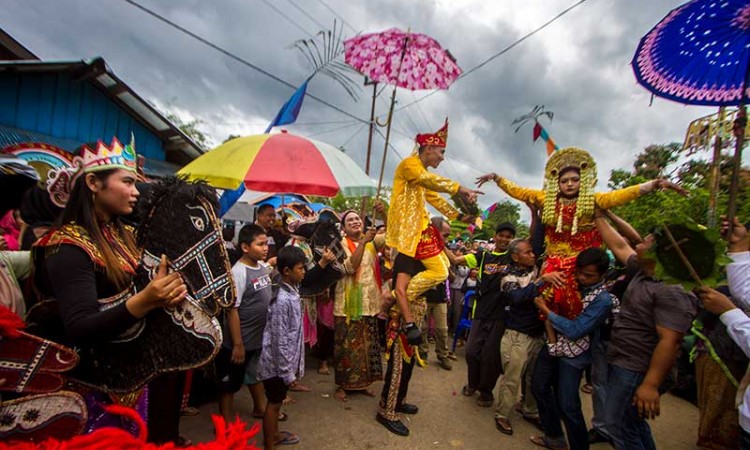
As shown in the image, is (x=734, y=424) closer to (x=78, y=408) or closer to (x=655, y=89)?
(x=655, y=89)

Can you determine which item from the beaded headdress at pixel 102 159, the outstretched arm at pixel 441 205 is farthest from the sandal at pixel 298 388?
the beaded headdress at pixel 102 159

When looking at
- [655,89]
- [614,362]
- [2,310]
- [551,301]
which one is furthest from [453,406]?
[2,310]

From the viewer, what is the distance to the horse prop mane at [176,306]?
4.29 ft

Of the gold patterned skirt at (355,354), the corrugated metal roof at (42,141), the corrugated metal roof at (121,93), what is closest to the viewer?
the gold patterned skirt at (355,354)

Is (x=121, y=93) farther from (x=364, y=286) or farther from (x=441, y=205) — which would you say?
(x=441, y=205)

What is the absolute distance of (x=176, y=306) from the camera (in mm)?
1305

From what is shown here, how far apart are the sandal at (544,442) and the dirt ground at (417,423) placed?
0.06 meters

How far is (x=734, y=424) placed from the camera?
3162 millimetres

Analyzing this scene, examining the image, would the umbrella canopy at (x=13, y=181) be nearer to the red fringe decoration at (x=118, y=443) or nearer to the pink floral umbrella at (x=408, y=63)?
the red fringe decoration at (x=118, y=443)

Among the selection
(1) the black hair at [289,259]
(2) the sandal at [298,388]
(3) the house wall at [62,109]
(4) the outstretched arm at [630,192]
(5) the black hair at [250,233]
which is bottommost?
(2) the sandal at [298,388]

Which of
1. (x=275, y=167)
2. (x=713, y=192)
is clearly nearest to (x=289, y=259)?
(x=275, y=167)

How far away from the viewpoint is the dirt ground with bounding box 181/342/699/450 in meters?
3.32

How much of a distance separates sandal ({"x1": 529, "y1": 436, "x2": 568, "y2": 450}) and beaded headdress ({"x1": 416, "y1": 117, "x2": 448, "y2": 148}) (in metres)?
2.95

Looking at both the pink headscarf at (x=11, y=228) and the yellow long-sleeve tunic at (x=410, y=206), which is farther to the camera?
the yellow long-sleeve tunic at (x=410, y=206)
